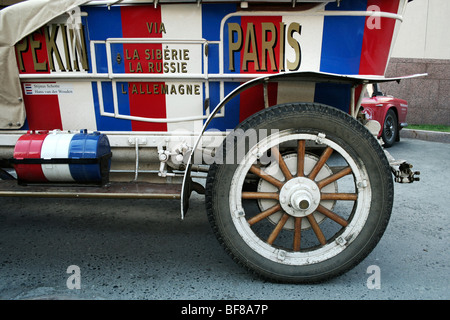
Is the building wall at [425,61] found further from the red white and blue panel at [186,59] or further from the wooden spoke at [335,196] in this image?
the wooden spoke at [335,196]

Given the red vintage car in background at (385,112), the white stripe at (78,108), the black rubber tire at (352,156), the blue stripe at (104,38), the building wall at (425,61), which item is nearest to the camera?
the black rubber tire at (352,156)

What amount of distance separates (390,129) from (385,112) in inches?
19.7

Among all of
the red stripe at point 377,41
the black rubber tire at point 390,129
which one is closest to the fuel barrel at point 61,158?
the red stripe at point 377,41

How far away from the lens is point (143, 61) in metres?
2.21

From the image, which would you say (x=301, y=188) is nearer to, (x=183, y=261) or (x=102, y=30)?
(x=183, y=261)

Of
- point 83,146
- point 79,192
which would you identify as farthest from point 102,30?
point 79,192

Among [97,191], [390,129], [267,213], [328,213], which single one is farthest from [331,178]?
[390,129]

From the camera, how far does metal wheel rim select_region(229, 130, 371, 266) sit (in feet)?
6.48

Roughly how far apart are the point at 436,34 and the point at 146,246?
33.3 feet

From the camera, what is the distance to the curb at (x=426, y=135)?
7598 mm

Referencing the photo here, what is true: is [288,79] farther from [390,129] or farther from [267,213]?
[390,129]

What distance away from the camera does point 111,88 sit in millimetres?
2289

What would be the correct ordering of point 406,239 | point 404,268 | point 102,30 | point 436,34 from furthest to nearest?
point 436,34
point 406,239
point 404,268
point 102,30

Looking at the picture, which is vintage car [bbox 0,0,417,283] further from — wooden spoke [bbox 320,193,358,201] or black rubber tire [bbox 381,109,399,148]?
black rubber tire [bbox 381,109,399,148]
